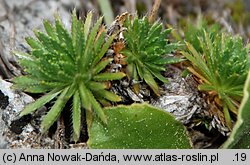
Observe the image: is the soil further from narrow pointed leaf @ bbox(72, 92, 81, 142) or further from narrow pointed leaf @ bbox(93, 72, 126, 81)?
narrow pointed leaf @ bbox(93, 72, 126, 81)

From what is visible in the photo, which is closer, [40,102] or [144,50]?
[40,102]

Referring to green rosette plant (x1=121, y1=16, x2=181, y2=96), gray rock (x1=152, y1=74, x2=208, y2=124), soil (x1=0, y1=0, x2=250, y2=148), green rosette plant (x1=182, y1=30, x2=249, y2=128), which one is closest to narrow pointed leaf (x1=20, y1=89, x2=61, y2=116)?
soil (x1=0, y1=0, x2=250, y2=148)

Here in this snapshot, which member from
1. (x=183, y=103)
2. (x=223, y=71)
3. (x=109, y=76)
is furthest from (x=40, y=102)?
(x=223, y=71)

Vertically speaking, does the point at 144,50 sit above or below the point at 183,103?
above

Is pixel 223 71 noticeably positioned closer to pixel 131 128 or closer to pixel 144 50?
pixel 144 50

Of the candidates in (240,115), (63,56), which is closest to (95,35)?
(63,56)

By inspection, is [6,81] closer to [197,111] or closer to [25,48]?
[25,48]

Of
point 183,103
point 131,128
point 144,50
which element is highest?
point 144,50
